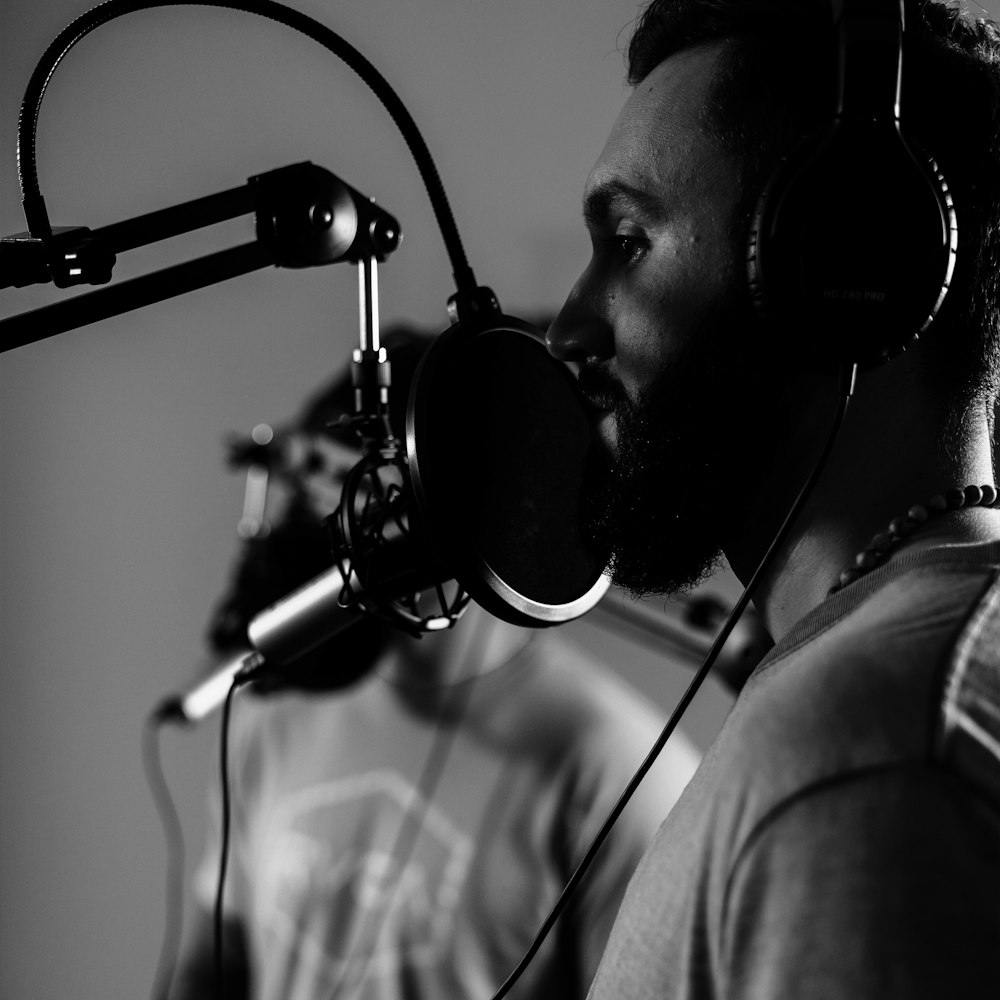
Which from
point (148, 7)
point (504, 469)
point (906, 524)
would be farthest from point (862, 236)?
point (148, 7)

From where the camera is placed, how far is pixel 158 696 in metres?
1.99

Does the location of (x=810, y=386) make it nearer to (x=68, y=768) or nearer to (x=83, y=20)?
(x=83, y=20)

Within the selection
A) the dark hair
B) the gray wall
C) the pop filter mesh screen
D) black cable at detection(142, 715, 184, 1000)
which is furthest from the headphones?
black cable at detection(142, 715, 184, 1000)

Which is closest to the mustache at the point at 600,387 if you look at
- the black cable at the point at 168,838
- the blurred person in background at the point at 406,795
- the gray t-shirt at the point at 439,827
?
the blurred person in background at the point at 406,795

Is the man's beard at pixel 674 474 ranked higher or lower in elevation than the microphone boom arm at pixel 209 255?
lower

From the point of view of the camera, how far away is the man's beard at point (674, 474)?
26.2 inches

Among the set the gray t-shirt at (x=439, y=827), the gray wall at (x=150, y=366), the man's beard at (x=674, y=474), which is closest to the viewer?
the man's beard at (x=674, y=474)

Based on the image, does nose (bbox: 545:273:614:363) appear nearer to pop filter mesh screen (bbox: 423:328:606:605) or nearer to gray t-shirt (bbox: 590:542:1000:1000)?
pop filter mesh screen (bbox: 423:328:606:605)

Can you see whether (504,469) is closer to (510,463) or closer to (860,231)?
(510,463)

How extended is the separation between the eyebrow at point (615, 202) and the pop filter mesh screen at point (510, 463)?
4.1 inches

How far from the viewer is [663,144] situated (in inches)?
28.3

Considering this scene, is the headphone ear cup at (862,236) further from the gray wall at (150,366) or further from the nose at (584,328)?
the gray wall at (150,366)

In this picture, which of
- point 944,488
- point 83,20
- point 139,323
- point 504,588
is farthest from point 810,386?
point 139,323

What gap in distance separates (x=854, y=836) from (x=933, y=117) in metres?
0.47
